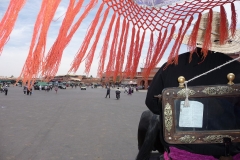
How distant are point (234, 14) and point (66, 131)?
5253mm

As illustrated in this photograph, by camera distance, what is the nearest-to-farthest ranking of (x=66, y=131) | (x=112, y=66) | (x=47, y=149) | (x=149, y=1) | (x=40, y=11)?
(x=40, y=11) < (x=149, y=1) < (x=112, y=66) < (x=47, y=149) < (x=66, y=131)

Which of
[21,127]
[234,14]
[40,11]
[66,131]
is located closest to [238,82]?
[234,14]

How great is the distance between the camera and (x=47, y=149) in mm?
4238

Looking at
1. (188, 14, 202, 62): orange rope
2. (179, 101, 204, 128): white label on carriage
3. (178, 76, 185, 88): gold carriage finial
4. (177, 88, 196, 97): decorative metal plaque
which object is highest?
(188, 14, 202, 62): orange rope

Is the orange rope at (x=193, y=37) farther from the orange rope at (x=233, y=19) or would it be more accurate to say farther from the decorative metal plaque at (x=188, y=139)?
the decorative metal plaque at (x=188, y=139)

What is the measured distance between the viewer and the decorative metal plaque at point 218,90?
1.30m

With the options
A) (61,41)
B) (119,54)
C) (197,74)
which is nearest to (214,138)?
(197,74)

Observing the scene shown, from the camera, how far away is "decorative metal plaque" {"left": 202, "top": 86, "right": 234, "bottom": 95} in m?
1.30

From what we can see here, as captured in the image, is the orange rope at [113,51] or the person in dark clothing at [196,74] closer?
the orange rope at [113,51]

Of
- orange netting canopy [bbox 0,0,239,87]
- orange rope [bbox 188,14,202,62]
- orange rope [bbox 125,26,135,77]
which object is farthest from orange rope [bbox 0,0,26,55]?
orange rope [bbox 188,14,202,62]

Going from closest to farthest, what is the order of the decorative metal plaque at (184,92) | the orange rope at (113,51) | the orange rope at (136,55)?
the orange rope at (113,51), the orange rope at (136,55), the decorative metal plaque at (184,92)

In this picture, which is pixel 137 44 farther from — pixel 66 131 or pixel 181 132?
pixel 66 131

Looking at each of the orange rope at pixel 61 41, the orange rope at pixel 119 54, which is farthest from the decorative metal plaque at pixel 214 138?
the orange rope at pixel 61 41

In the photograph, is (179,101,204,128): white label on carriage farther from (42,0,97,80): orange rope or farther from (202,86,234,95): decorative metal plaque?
(42,0,97,80): orange rope
